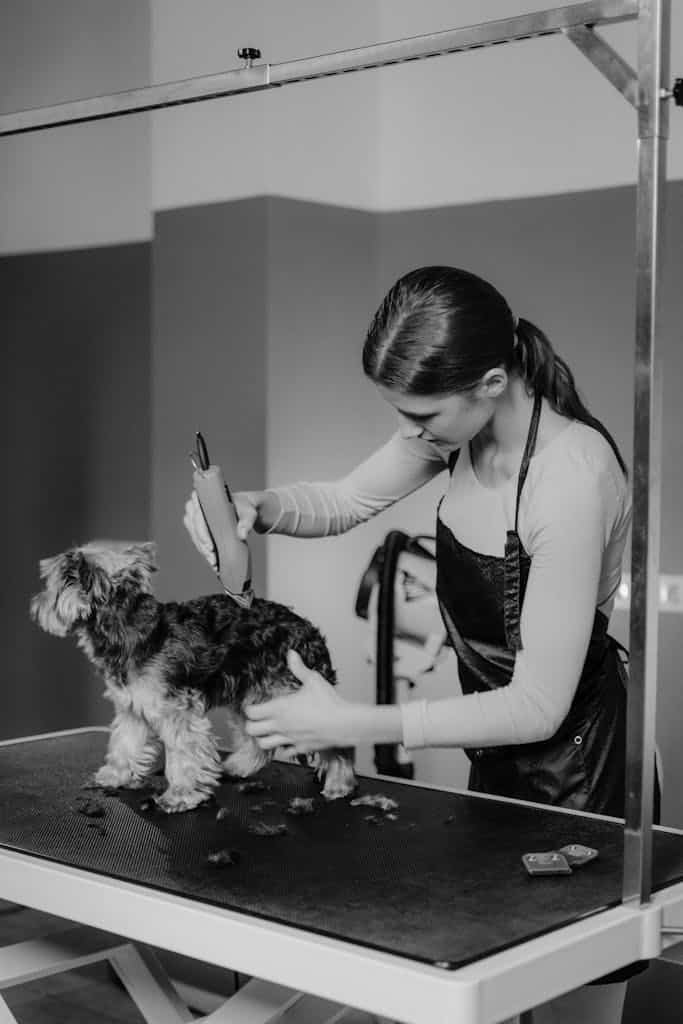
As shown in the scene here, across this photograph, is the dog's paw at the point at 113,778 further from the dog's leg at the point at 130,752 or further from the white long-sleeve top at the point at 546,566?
the white long-sleeve top at the point at 546,566

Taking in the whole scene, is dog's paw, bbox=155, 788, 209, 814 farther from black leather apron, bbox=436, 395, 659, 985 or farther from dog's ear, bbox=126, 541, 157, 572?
black leather apron, bbox=436, 395, 659, 985

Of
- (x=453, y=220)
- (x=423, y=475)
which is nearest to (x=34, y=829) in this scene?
(x=423, y=475)

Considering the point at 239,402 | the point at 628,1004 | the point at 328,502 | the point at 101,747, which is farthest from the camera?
the point at 239,402

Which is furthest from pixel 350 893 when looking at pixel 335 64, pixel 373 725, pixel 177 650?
pixel 335 64

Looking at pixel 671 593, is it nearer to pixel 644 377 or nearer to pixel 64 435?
pixel 644 377

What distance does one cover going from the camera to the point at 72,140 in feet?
15.0

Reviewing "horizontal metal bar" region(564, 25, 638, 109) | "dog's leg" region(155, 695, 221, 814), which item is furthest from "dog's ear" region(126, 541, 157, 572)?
"horizontal metal bar" region(564, 25, 638, 109)

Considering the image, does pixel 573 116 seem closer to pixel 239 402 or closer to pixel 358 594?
pixel 239 402

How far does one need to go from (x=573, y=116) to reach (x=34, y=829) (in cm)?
233

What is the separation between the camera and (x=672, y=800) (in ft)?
11.3

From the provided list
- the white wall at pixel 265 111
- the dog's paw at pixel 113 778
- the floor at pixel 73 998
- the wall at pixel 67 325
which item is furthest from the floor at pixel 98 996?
the white wall at pixel 265 111

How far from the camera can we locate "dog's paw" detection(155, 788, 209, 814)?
2.27 meters

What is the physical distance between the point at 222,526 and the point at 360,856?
593 mm

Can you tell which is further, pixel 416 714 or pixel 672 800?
pixel 672 800
